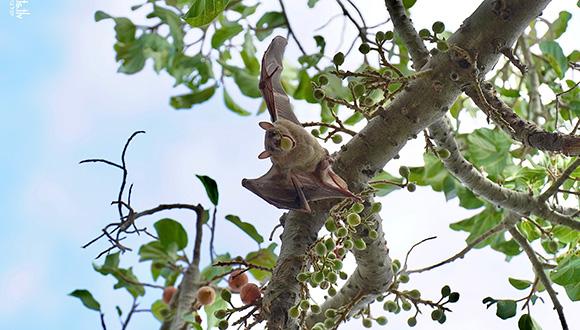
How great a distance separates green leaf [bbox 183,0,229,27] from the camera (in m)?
0.60

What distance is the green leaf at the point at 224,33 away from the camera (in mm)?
1185

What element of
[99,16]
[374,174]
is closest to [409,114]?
[374,174]

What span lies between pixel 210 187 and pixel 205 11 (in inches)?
12.0

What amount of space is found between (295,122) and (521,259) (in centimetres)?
83

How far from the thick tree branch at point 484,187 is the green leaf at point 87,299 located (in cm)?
62

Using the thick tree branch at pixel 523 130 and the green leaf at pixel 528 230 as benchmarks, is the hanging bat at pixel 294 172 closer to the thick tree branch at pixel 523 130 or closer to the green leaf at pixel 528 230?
the thick tree branch at pixel 523 130

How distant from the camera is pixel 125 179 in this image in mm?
722

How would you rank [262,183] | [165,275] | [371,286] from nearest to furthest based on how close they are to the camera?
1. [262,183]
2. [371,286]
3. [165,275]

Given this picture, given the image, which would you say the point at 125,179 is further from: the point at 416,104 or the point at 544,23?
the point at 544,23

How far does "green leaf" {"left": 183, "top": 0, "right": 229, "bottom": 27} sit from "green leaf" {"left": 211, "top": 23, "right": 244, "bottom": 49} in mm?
588

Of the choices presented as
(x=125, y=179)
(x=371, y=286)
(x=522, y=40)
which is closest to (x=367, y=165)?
(x=371, y=286)

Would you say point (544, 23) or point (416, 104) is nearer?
point (416, 104)

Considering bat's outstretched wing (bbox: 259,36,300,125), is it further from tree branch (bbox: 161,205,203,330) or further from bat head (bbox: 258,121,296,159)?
tree branch (bbox: 161,205,203,330)

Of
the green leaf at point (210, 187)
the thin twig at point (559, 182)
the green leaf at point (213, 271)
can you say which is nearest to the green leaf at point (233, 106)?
the green leaf at point (213, 271)
